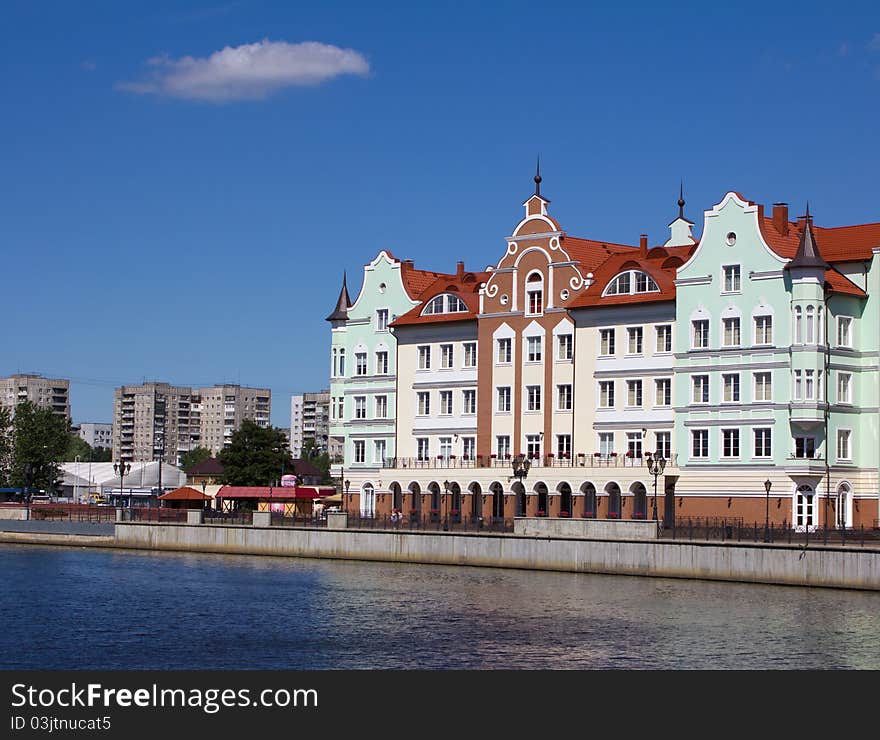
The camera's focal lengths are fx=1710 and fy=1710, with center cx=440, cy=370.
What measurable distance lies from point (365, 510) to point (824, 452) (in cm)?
3554

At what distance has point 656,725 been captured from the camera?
40906 millimetres

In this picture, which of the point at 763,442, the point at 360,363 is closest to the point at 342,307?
the point at 360,363

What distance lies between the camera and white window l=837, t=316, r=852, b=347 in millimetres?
96250

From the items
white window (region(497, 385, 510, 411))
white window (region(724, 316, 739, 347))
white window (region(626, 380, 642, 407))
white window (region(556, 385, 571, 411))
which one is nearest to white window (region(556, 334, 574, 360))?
white window (region(556, 385, 571, 411))

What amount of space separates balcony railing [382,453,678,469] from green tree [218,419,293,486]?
111ft

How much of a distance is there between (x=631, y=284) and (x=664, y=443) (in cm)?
998

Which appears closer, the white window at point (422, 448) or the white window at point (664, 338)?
the white window at point (664, 338)

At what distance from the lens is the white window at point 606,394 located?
104 meters

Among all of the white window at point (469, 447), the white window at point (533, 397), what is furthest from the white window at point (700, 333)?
the white window at point (469, 447)

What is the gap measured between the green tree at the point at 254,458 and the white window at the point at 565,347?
158ft

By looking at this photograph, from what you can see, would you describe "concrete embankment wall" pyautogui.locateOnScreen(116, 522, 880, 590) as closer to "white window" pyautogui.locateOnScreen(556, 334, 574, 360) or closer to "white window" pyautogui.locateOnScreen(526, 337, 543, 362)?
"white window" pyautogui.locateOnScreen(526, 337, 543, 362)

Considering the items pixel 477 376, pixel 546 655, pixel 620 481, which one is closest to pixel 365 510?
pixel 477 376

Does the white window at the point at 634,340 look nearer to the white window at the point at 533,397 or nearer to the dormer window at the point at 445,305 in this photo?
the white window at the point at 533,397

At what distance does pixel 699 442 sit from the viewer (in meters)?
98.9
